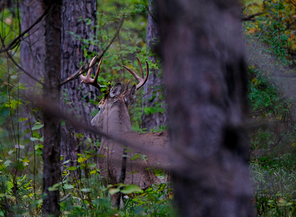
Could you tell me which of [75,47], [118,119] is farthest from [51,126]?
[75,47]

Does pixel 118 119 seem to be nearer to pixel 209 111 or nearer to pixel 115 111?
pixel 115 111

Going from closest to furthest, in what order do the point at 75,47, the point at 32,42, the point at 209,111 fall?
1. the point at 209,111
2. the point at 75,47
3. the point at 32,42

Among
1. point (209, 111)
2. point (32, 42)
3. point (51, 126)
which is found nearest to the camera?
Result: point (209, 111)

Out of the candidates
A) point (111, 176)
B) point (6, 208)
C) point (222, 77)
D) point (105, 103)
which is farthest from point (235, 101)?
point (105, 103)

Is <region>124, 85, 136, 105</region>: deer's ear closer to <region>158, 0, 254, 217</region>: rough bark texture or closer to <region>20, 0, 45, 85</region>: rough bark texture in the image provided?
<region>20, 0, 45, 85</region>: rough bark texture

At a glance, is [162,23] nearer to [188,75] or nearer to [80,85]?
[188,75]

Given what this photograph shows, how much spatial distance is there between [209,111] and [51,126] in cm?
156

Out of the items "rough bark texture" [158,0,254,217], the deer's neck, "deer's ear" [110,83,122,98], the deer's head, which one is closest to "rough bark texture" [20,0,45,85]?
the deer's head

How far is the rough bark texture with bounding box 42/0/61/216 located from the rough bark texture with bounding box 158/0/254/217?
1.36 metres

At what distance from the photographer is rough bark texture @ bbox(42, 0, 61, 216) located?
2.52 metres

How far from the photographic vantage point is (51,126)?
2.55 meters

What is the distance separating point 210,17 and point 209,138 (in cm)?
62

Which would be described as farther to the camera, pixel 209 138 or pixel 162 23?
pixel 162 23

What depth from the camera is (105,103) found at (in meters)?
6.71
